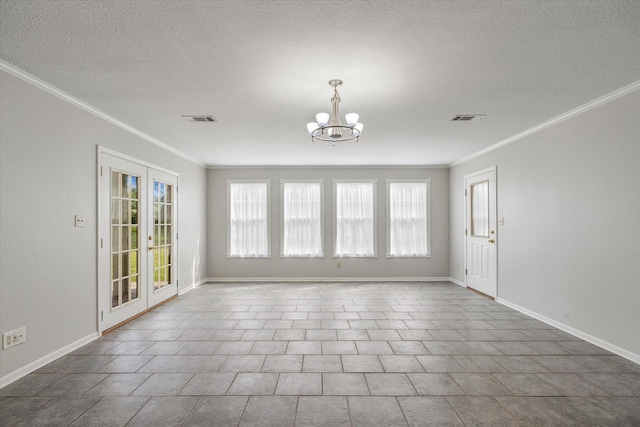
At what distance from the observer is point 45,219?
10.8 ft

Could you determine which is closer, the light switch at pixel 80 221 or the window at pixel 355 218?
the light switch at pixel 80 221

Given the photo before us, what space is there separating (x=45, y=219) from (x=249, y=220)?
4.58 m

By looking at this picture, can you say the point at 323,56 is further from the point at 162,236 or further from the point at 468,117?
the point at 162,236

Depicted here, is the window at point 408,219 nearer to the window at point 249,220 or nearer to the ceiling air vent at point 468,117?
the window at point 249,220

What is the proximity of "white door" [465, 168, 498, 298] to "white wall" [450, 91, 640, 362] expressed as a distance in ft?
0.98

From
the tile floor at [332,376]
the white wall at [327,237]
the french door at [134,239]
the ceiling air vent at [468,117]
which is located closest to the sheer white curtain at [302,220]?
the white wall at [327,237]

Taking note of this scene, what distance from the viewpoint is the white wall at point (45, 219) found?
9.50 feet

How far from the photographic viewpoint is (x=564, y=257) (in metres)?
4.24

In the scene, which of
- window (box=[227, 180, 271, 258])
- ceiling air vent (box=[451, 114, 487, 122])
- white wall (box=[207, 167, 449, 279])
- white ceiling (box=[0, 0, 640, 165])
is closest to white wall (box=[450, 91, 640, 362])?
white ceiling (box=[0, 0, 640, 165])

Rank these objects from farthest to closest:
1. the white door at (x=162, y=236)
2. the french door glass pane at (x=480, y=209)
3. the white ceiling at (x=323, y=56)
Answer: the french door glass pane at (x=480, y=209) → the white door at (x=162, y=236) → the white ceiling at (x=323, y=56)

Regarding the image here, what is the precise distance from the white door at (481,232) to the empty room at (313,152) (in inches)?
2.8

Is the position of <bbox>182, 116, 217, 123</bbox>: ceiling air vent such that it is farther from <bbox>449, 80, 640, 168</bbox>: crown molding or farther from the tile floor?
<bbox>449, 80, 640, 168</bbox>: crown molding

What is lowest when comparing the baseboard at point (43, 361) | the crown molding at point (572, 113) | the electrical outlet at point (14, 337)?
the baseboard at point (43, 361)

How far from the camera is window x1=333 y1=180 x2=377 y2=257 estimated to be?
25.4 ft
